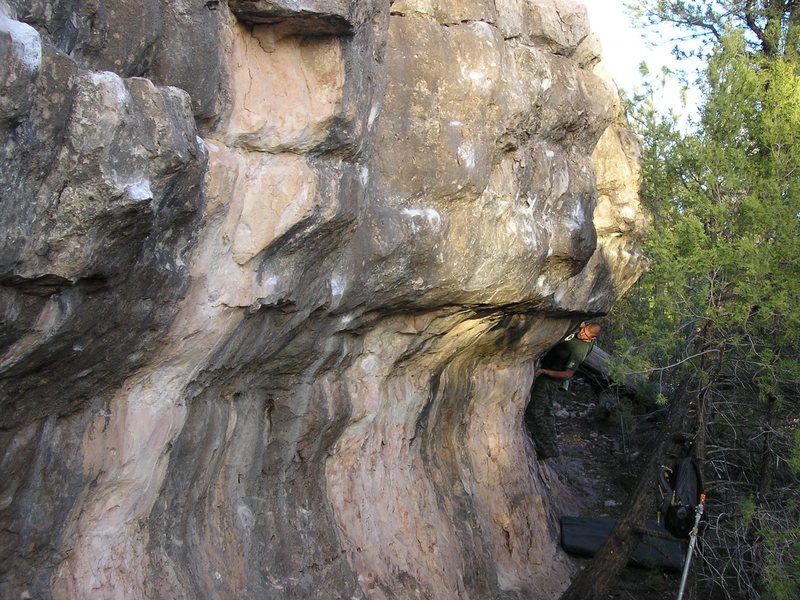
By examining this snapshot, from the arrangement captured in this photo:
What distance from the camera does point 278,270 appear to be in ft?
17.7

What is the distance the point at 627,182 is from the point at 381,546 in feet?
12.7

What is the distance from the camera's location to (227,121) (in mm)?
4949

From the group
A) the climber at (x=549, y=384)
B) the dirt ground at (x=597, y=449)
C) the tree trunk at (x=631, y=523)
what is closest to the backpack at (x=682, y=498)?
the tree trunk at (x=631, y=523)

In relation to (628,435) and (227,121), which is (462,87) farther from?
(628,435)

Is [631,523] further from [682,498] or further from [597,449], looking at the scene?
[597,449]

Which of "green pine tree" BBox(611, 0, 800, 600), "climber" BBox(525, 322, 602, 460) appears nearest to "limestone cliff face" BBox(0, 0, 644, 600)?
"green pine tree" BBox(611, 0, 800, 600)

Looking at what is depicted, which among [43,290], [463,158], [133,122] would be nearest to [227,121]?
[133,122]

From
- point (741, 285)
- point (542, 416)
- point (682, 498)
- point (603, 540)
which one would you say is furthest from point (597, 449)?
point (741, 285)

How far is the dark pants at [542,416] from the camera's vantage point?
10539 mm

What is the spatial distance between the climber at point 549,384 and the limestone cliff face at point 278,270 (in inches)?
54.0

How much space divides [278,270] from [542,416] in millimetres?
5878

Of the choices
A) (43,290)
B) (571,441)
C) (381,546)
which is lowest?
(571,441)

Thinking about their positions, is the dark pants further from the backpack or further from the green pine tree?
the backpack

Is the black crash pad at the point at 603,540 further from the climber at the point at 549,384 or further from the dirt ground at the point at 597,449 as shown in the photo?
the climber at the point at 549,384
